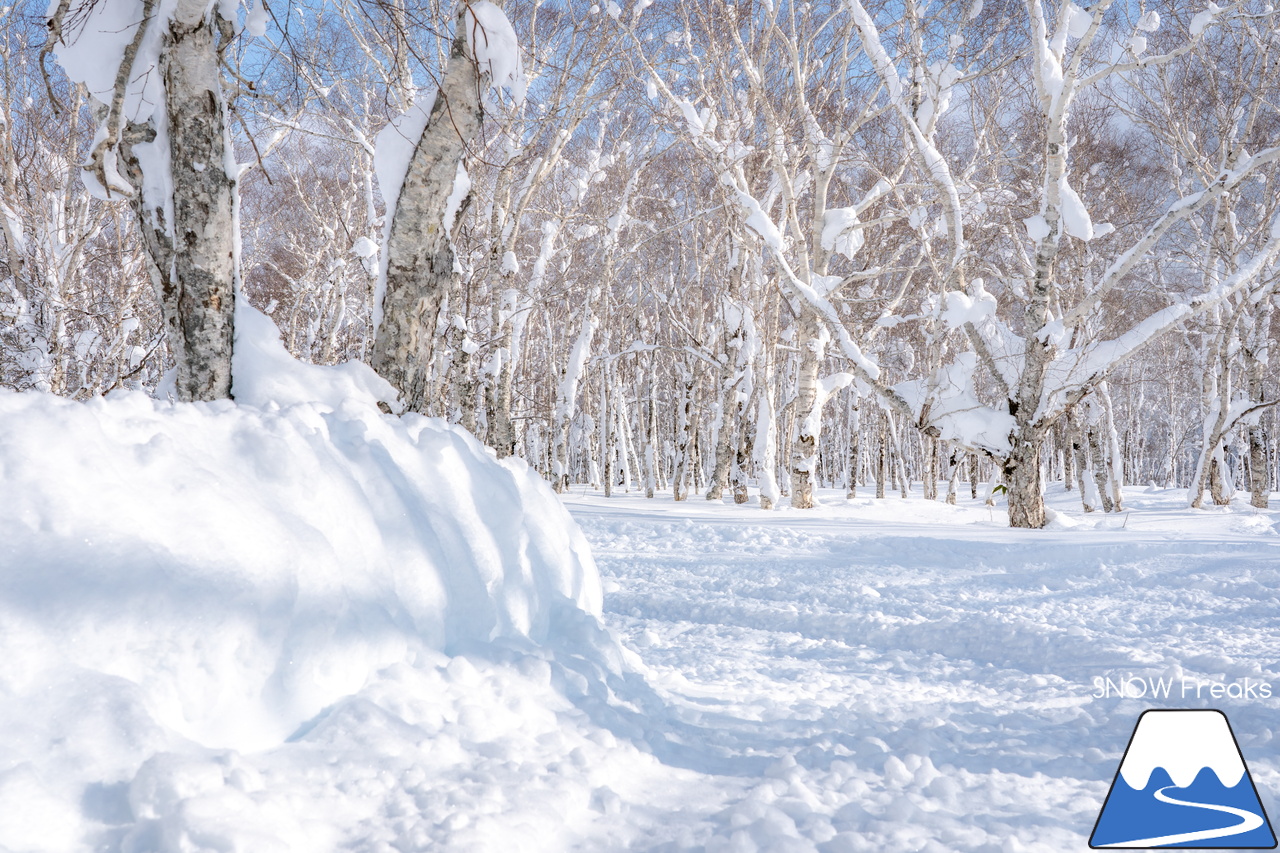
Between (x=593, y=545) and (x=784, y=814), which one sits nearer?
(x=784, y=814)

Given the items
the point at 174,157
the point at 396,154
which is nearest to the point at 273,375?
the point at 174,157

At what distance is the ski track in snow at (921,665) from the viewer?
71.9 inches

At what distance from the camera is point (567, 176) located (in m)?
13.3

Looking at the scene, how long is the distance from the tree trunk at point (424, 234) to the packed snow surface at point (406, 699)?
1170 millimetres

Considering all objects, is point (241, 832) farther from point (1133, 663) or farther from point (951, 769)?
point (1133, 663)

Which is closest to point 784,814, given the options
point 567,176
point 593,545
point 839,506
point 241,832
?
point 241,832

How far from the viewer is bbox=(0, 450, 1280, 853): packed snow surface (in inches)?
57.0

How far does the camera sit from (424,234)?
4074 mm

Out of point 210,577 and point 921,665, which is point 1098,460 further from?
point 210,577

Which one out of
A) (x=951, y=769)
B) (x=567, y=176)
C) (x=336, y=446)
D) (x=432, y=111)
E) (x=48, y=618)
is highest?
(x=567, y=176)

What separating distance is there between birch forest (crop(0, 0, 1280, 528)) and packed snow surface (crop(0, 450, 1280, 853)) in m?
1.77

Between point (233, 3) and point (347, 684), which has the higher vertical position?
point (233, 3)

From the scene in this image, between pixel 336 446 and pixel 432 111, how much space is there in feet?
7.49

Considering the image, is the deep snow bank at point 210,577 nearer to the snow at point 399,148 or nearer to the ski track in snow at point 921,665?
the ski track in snow at point 921,665
